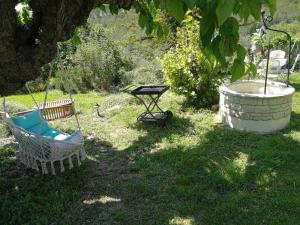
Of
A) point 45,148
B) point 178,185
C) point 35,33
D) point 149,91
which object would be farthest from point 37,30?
point 149,91

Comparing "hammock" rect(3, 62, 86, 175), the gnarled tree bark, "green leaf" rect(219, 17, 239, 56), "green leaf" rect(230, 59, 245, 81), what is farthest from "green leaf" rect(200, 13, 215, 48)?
"hammock" rect(3, 62, 86, 175)

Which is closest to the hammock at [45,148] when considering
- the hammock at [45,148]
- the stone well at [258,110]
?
the hammock at [45,148]

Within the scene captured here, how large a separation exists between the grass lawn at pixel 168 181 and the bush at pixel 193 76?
97cm

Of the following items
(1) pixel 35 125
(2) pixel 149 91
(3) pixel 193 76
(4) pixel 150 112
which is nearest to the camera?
(1) pixel 35 125

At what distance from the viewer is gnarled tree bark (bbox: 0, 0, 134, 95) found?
2.30 m

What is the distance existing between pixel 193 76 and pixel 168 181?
362 centimetres

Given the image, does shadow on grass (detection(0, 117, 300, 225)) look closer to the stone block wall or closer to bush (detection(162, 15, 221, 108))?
the stone block wall

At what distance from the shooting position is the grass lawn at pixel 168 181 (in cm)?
401

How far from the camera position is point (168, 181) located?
15.7 feet

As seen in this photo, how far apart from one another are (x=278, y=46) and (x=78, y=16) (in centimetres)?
1296

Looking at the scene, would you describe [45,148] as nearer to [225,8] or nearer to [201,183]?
[201,183]

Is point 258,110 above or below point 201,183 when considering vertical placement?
above

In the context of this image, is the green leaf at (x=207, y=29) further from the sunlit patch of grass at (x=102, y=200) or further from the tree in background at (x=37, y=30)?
the sunlit patch of grass at (x=102, y=200)

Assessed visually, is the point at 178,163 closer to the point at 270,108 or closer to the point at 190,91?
the point at 270,108
